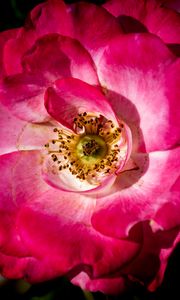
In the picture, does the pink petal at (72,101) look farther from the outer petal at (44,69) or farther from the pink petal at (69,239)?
the pink petal at (69,239)

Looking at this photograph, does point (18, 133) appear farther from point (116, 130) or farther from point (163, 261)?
point (163, 261)

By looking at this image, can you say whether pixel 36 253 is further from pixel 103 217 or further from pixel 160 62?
pixel 160 62

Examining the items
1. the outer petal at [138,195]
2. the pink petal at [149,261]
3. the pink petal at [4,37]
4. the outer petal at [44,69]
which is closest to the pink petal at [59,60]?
the outer petal at [44,69]

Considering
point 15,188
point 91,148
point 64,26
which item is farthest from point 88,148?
point 64,26

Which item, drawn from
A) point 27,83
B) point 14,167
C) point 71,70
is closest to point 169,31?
point 71,70

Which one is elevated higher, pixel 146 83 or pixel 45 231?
A: pixel 146 83
